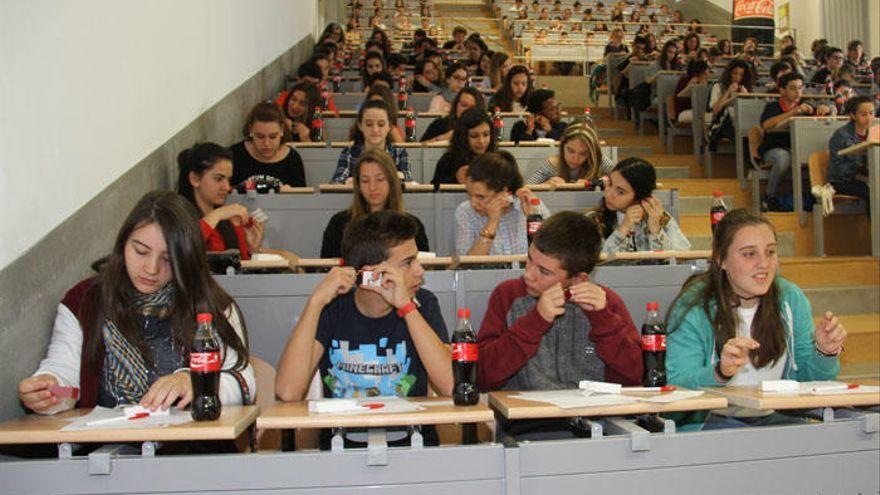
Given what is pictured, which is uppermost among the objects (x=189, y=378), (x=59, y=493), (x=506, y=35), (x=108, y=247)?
(x=506, y=35)

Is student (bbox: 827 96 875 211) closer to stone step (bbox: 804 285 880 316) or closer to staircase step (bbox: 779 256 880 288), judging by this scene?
staircase step (bbox: 779 256 880 288)

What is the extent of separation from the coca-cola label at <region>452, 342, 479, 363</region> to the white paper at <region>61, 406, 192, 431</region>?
2.20 ft

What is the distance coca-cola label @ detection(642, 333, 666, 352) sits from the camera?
2.54 m

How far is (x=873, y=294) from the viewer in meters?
5.32

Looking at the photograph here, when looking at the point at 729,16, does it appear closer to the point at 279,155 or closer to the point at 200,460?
the point at 279,155

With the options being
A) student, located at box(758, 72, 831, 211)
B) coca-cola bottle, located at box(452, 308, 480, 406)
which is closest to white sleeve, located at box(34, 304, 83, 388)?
coca-cola bottle, located at box(452, 308, 480, 406)

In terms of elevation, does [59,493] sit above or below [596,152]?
below

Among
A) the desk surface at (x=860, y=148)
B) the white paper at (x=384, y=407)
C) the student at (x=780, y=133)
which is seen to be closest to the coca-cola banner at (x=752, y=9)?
the student at (x=780, y=133)

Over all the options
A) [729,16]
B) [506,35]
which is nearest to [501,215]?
[506,35]

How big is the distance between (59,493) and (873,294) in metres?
4.86

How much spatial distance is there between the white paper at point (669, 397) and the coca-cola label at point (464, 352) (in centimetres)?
43

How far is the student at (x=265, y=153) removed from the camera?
5.29 m

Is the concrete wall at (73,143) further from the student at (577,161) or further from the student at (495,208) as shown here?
the student at (577,161)

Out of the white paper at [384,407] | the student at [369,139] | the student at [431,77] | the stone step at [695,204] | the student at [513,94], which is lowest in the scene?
the white paper at [384,407]
